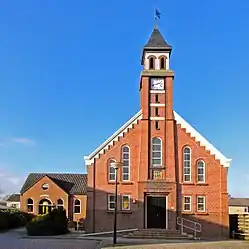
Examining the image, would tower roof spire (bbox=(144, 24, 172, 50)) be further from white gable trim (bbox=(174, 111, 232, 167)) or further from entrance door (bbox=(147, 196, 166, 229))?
entrance door (bbox=(147, 196, 166, 229))

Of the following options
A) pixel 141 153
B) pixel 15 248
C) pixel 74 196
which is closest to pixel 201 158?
pixel 141 153

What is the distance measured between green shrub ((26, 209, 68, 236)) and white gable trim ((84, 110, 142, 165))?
4913mm

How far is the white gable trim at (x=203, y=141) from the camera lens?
37.8m

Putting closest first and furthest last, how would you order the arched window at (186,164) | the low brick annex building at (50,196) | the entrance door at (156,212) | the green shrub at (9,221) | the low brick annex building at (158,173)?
the entrance door at (156,212) → the low brick annex building at (158,173) → the arched window at (186,164) → the green shrub at (9,221) → the low brick annex building at (50,196)

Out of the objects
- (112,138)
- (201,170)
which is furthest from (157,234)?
(112,138)

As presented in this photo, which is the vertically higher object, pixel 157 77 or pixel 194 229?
pixel 157 77

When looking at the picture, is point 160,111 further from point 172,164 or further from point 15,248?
point 15,248

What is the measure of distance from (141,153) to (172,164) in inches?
100

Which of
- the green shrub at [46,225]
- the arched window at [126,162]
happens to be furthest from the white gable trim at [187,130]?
the green shrub at [46,225]

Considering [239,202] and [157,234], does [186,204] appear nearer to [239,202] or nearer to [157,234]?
[157,234]

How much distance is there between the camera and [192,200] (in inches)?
1463

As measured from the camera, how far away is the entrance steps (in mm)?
33938

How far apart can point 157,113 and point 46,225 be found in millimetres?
12175

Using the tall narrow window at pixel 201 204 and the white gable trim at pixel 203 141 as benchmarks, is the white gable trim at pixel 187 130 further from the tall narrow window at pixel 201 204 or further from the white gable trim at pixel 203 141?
the tall narrow window at pixel 201 204
